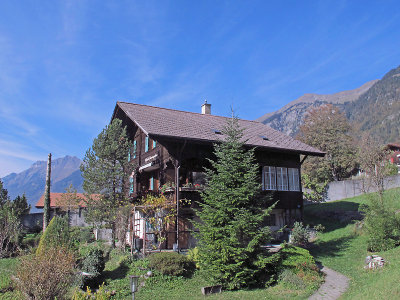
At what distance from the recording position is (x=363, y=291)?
11852 mm

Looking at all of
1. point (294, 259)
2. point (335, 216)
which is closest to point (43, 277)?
point (294, 259)

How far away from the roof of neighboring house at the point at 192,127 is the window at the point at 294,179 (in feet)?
4.93

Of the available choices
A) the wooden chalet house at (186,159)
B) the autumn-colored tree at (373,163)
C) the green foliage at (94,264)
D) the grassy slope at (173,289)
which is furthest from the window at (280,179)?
the green foliage at (94,264)

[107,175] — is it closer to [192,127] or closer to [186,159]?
[186,159]

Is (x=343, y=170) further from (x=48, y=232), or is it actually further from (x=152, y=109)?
(x=48, y=232)

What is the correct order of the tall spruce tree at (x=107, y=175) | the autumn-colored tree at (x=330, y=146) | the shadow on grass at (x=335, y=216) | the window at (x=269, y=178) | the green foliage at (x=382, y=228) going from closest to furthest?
the green foliage at (x=382, y=228), the tall spruce tree at (x=107, y=175), the window at (x=269, y=178), the shadow on grass at (x=335, y=216), the autumn-colored tree at (x=330, y=146)

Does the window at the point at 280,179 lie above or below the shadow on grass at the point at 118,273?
above

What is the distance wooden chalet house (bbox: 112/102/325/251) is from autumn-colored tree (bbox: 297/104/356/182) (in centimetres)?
1411

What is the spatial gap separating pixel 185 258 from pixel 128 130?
14211 millimetres

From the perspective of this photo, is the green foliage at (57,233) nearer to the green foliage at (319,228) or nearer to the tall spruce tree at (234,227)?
the tall spruce tree at (234,227)

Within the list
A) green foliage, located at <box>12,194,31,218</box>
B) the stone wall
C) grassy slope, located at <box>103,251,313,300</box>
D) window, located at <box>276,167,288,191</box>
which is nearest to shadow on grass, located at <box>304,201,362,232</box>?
window, located at <box>276,167,288,191</box>

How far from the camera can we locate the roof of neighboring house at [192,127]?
19.7 m

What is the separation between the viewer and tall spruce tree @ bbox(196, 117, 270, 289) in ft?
44.9

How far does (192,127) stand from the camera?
21734mm
